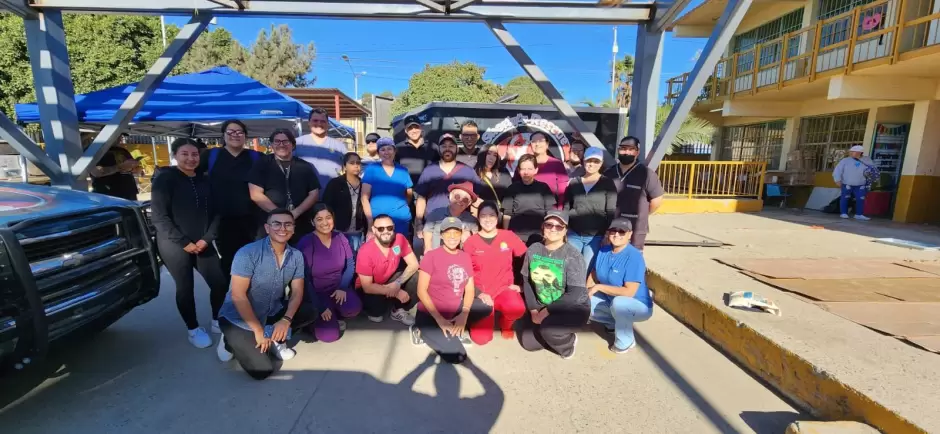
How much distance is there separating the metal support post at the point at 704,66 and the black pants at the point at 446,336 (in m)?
2.06

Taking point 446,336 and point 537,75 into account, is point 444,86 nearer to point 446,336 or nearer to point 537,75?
point 537,75

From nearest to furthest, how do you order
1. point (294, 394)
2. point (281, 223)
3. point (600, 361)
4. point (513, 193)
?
point (294, 394)
point (281, 223)
point (600, 361)
point (513, 193)

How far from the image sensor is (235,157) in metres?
3.45

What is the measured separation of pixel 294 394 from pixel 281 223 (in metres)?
1.08

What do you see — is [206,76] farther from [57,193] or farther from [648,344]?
[648,344]

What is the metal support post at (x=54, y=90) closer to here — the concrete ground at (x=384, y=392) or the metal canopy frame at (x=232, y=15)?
the metal canopy frame at (x=232, y=15)

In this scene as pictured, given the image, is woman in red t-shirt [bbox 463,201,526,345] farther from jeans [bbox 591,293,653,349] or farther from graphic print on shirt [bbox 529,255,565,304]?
jeans [bbox 591,293,653,349]

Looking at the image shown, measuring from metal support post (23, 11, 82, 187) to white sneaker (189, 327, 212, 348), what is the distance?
1.99m

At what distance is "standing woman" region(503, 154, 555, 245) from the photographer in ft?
12.1

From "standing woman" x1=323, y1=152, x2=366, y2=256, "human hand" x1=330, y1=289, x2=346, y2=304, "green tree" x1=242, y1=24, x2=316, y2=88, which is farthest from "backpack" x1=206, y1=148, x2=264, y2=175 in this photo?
"green tree" x1=242, y1=24, x2=316, y2=88

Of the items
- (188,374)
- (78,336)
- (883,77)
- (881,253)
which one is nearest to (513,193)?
(188,374)

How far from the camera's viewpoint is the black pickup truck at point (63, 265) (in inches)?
78.7

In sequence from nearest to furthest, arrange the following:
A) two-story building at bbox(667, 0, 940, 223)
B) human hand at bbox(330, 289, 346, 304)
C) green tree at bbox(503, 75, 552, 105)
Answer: human hand at bbox(330, 289, 346, 304)
two-story building at bbox(667, 0, 940, 223)
green tree at bbox(503, 75, 552, 105)

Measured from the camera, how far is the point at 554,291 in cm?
332
